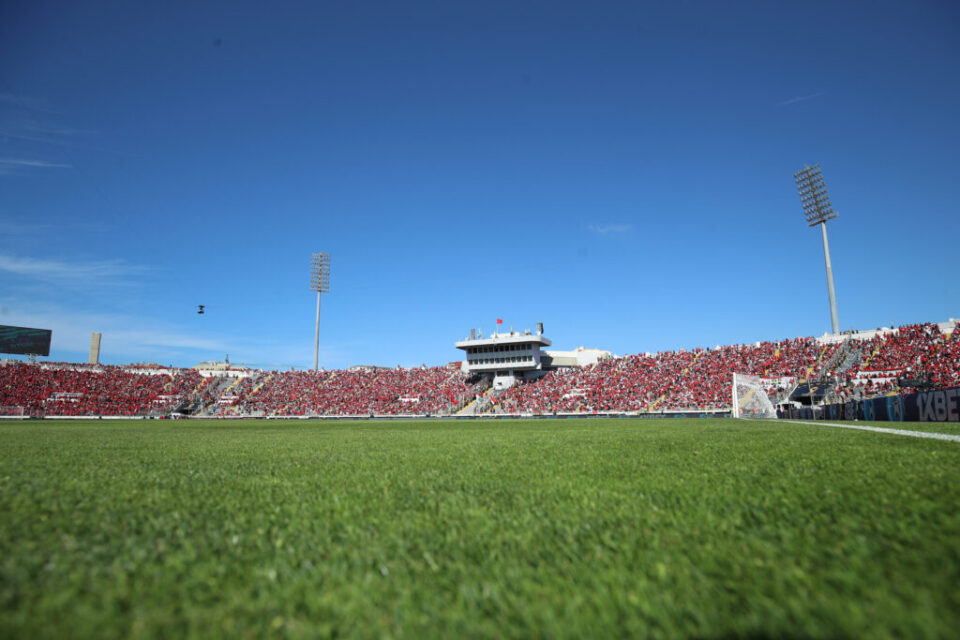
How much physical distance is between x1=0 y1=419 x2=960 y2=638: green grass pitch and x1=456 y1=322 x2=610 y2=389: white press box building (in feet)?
166

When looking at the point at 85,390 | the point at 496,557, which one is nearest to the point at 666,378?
the point at 496,557

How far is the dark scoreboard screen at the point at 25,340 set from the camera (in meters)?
48.7

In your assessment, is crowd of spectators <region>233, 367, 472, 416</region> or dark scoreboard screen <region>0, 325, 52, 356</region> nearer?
dark scoreboard screen <region>0, 325, 52, 356</region>

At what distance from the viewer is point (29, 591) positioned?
163cm

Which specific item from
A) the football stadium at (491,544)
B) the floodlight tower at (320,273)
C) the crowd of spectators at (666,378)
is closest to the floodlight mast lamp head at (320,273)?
the floodlight tower at (320,273)

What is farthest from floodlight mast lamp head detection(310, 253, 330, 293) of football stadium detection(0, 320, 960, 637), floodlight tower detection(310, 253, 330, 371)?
football stadium detection(0, 320, 960, 637)

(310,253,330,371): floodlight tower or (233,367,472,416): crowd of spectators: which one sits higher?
(310,253,330,371): floodlight tower

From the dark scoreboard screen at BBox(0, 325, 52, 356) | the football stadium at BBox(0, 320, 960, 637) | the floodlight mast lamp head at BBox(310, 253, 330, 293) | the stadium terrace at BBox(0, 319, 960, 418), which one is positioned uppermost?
the floodlight mast lamp head at BBox(310, 253, 330, 293)

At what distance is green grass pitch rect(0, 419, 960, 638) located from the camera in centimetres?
136

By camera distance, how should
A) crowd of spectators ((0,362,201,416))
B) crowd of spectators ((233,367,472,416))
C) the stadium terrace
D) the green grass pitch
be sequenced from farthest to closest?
crowd of spectators ((233,367,472,416))
crowd of spectators ((0,362,201,416))
the stadium terrace
the green grass pitch

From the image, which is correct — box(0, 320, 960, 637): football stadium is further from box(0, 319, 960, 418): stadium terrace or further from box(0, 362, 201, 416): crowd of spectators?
box(0, 362, 201, 416): crowd of spectators

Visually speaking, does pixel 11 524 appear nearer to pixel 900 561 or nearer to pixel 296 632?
pixel 296 632

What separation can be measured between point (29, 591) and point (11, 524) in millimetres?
1296

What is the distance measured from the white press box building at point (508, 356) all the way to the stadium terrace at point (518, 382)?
121 mm
